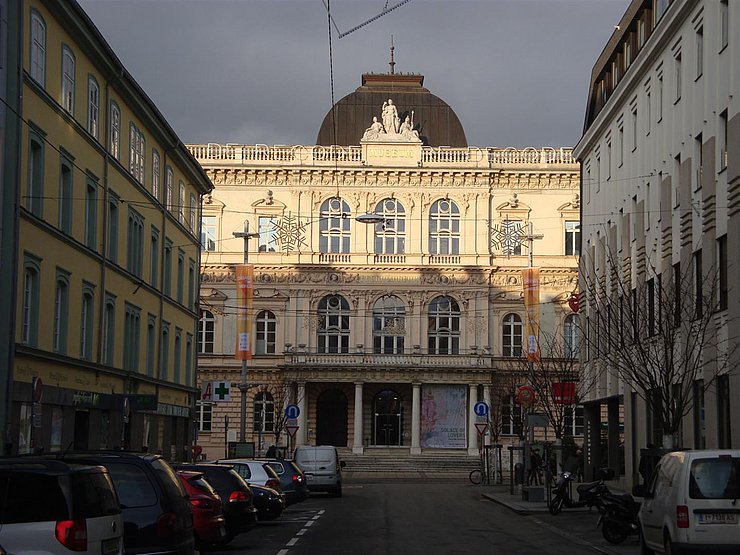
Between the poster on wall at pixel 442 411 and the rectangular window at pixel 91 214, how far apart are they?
4601 cm

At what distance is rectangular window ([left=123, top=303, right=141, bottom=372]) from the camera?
43344mm

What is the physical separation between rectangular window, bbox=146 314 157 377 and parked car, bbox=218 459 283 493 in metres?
15.9

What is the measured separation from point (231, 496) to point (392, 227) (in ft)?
201

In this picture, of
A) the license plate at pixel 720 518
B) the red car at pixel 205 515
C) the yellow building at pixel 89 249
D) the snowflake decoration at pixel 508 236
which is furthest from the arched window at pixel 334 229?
the license plate at pixel 720 518

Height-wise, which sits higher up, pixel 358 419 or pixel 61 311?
pixel 61 311

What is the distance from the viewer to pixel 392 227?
84438 mm

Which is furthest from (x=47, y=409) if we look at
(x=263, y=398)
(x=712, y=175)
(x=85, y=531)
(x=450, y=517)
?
(x=263, y=398)

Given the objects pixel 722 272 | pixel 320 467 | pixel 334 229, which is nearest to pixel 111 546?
pixel 722 272

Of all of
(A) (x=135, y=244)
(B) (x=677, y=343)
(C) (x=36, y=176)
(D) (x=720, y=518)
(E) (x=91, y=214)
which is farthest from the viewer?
(A) (x=135, y=244)

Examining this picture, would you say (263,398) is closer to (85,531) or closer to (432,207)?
(432,207)

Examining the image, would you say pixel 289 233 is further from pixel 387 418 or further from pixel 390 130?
pixel 387 418

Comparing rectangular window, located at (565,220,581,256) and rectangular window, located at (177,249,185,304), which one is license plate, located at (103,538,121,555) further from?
rectangular window, located at (565,220,581,256)

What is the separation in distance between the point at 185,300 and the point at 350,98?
34999mm

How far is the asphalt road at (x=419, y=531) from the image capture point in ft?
76.7
